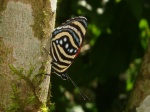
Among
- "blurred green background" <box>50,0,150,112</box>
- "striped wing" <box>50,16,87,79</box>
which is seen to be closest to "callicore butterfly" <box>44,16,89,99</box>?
"striped wing" <box>50,16,87,79</box>

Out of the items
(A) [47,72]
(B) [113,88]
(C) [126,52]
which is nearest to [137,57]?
(C) [126,52]

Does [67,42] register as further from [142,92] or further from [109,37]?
[109,37]

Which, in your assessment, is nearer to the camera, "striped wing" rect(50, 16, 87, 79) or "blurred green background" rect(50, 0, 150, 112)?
"striped wing" rect(50, 16, 87, 79)

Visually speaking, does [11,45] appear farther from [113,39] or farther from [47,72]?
[113,39]

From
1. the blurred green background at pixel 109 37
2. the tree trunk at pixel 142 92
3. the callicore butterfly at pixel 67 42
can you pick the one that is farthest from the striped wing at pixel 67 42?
the blurred green background at pixel 109 37

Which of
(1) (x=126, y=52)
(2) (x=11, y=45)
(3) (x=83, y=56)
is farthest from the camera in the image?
(3) (x=83, y=56)

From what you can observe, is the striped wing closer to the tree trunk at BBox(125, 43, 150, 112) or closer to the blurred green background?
the tree trunk at BBox(125, 43, 150, 112)
